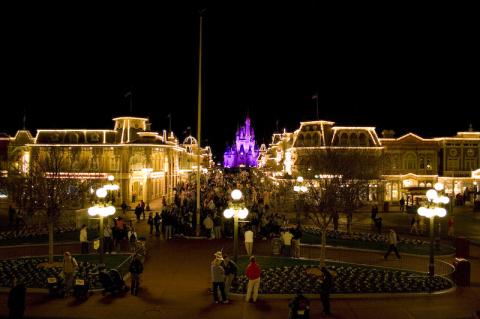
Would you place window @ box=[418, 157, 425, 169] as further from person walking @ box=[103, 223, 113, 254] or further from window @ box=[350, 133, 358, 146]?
person walking @ box=[103, 223, 113, 254]

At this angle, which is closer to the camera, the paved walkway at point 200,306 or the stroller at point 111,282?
the paved walkway at point 200,306

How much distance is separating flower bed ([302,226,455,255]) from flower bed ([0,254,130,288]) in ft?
35.4

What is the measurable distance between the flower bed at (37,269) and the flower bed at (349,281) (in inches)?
210

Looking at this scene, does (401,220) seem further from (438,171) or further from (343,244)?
(438,171)

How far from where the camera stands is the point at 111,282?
13.8 meters

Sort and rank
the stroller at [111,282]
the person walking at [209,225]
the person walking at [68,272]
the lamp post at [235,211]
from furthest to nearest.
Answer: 1. the person walking at [209,225]
2. the lamp post at [235,211]
3. the person walking at [68,272]
4. the stroller at [111,282]

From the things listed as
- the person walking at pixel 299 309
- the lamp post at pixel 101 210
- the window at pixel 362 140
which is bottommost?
the person walking at pixel 299 309

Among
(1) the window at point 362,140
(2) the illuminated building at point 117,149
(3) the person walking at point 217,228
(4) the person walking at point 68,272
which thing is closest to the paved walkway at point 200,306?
(4) the person walking at point 68,272

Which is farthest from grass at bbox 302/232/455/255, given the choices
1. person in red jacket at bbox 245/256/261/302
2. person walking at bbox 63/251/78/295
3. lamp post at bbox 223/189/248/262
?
person walking at bbox 63/251/78/295

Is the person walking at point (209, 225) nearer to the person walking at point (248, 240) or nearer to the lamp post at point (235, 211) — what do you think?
the person walking at point (248, 240)

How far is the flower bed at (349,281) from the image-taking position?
14.4 metres

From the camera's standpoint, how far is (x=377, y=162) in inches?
1513

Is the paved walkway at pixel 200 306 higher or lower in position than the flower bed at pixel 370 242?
lower

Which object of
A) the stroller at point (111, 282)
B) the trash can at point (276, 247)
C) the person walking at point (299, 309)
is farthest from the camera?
the trash can at point (276, 247)
